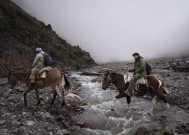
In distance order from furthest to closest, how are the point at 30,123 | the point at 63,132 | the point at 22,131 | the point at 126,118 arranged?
the point at 126,118 < the point at 30,123 < the point at 63,132 < the point at 22,131

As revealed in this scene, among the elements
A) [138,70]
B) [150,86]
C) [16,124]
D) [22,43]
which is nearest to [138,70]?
[138,70]

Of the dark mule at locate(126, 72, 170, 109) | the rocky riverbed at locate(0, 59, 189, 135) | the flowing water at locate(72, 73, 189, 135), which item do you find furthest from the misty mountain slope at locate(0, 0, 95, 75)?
the dark mule at locate(126, 72, 170, 109)

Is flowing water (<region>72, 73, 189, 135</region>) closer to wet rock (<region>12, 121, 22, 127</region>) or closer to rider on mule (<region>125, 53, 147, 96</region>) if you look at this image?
rider on mule (<region>125, 53, 147, 96</region>)

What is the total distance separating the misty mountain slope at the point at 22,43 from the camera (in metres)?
44.4

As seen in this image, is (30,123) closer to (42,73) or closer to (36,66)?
(42,73)

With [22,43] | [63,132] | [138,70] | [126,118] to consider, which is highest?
[22,43]

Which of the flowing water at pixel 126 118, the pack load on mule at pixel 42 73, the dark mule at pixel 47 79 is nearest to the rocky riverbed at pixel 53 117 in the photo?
the flowing water at pixel 126 118

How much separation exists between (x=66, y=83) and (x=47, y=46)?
47644 millimetres

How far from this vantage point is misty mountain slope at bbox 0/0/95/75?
44.4 meters

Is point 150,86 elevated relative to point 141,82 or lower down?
lower down

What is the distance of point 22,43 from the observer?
53.9 m

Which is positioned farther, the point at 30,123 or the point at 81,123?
the point at 81,123

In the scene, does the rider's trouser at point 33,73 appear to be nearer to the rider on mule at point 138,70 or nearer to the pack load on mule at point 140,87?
the pack load on mule at point 140,87

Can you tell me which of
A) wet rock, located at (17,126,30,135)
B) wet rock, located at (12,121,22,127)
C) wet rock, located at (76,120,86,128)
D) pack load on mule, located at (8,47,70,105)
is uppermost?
pack load on mule, located at (8,47,70,105)
